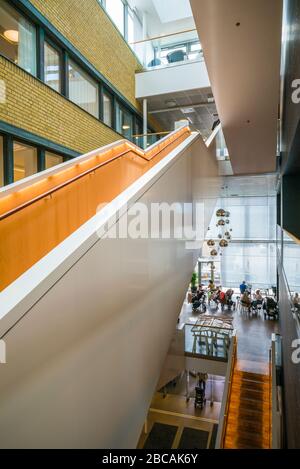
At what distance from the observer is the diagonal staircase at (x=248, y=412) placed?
8.52 metres

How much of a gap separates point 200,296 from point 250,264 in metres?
5.14

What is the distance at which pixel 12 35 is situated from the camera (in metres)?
6.78

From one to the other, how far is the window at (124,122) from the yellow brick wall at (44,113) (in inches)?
93.0

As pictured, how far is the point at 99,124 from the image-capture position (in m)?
10.2

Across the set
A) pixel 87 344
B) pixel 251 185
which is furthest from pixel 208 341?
pixel 87 344

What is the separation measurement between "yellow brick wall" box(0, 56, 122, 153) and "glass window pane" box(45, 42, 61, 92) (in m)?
0.43

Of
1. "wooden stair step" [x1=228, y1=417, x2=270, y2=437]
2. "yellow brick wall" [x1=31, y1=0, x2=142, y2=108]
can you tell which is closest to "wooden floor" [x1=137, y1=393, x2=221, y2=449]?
"wooden stair step" [x1=228, y1=417, x2=270, y2=437]

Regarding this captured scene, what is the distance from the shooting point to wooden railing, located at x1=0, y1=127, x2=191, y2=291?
2777 mm

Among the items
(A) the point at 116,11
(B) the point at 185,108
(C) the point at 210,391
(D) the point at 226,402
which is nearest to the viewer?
(D) the point at 226,402

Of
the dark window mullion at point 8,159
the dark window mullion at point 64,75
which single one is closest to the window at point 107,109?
the dark window mullion at point 64,75

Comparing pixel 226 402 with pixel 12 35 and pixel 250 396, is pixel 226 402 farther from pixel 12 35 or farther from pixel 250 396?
pixel 12 35

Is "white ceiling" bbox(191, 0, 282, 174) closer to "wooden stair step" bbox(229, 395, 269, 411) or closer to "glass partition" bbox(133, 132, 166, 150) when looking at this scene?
"glass partition" bbox(133, 132, 166, 150)

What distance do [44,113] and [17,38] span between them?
166cm

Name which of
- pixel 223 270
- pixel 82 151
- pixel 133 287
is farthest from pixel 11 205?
pixel 223 270
